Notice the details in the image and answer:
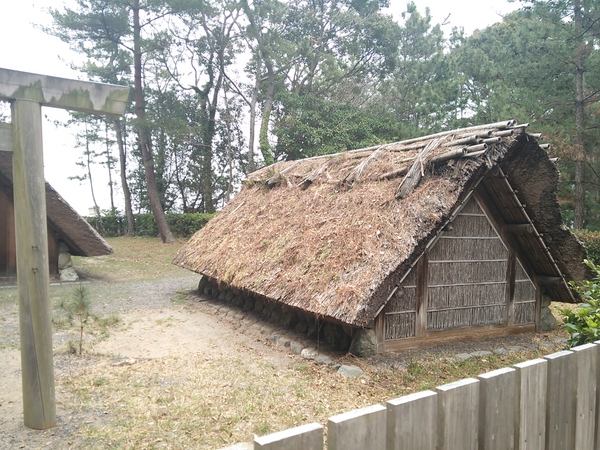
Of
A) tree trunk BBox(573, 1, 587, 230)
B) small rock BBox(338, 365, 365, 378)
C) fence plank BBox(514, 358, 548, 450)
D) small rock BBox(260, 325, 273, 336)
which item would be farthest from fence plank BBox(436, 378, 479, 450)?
tree trunk BBox(573, 1, 587, 230)

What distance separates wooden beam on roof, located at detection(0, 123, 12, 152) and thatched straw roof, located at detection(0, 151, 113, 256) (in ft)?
24.7

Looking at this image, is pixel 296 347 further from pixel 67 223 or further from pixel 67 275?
pixel 67 275

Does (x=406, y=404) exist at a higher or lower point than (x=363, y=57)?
lower

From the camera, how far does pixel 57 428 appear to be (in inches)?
144

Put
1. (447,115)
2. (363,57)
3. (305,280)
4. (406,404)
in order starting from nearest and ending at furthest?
(406,404) < (305,280) < (447,115) < (363,57)

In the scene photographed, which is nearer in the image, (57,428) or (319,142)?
(57,428)

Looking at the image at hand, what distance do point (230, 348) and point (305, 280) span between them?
5.02ft

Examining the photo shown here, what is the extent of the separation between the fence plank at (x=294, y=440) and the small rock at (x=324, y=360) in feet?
13.1

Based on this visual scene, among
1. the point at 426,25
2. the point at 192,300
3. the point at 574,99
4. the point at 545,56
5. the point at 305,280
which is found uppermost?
the point at 426,25

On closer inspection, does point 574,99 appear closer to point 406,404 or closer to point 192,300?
point 192,300

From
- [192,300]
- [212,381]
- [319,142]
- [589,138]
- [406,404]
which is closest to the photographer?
[406,404]

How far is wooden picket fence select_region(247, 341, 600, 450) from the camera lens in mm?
1479

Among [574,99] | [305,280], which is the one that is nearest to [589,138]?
[574,99]

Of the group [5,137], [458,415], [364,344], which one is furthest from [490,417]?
[5,137]
